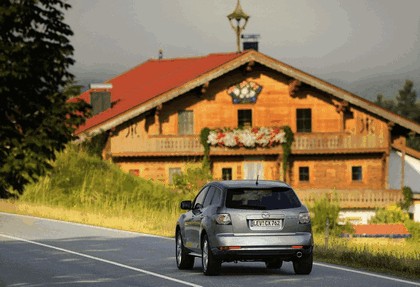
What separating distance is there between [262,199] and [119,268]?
332 cm

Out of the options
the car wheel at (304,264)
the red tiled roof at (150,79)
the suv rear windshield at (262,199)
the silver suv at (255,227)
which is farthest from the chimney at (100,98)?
the car wheel at (304,264)

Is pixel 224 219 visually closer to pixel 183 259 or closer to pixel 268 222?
pixel 268 222

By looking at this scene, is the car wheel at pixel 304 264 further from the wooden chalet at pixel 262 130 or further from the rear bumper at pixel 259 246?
the wooden chalet at pixel 262 130

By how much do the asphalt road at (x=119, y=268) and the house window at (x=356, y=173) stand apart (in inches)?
1307

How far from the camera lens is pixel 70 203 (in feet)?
149

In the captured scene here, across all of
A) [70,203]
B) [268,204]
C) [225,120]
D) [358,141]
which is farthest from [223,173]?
[268,204]

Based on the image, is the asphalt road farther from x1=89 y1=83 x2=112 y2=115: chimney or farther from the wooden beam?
x1=89 y1=83 x2=112 y2=115: chimney

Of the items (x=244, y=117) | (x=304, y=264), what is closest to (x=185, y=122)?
(x=244, y=117)

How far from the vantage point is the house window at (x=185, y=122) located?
63875 millimetres

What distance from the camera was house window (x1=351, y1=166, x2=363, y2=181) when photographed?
64188 mm

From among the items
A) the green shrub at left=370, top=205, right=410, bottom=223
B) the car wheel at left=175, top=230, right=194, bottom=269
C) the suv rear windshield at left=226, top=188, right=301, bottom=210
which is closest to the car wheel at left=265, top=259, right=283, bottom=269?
the car wheel at left=175, top=230, right=194, bottom=269

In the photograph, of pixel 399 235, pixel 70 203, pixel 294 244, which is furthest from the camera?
pixel 399 235

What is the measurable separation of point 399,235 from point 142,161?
16259 millimetres

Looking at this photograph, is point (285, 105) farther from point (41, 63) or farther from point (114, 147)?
point (41, 63)
